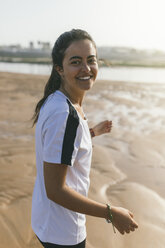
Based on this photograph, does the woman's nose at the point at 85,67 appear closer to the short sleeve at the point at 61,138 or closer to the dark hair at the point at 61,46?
the dark hair at the point at 61,46

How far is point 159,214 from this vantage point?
136 inches

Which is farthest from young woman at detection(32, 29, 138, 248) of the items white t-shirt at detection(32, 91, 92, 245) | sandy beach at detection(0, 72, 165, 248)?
sandy beach at detection(0, 72, 165, 248)

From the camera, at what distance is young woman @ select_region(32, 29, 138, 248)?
4.04 ft

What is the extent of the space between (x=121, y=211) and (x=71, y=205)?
0.29 meters

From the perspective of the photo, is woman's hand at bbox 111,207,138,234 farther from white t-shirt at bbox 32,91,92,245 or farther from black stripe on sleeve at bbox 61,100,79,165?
black stripe on sleeve at bbox 61,100,79,165

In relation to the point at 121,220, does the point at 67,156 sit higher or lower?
higher

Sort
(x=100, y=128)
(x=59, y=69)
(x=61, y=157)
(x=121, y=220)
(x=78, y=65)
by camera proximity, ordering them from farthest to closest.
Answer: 1. (x=100, y=128)
2. (x=59, y=69)
3. (x=78, y=65)
4. (x=121, y=220)
5. (x=61, y=157)

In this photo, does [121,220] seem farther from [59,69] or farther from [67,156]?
[59,69]

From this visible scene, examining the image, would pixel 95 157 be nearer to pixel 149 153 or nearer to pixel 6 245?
pixel 149 153

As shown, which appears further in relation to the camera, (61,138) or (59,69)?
(59,69)

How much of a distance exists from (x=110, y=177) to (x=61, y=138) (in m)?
3.31

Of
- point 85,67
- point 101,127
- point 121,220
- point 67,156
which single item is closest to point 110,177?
point 101,127

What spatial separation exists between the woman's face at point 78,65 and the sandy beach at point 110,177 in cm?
191

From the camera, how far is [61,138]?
47.8 inches
